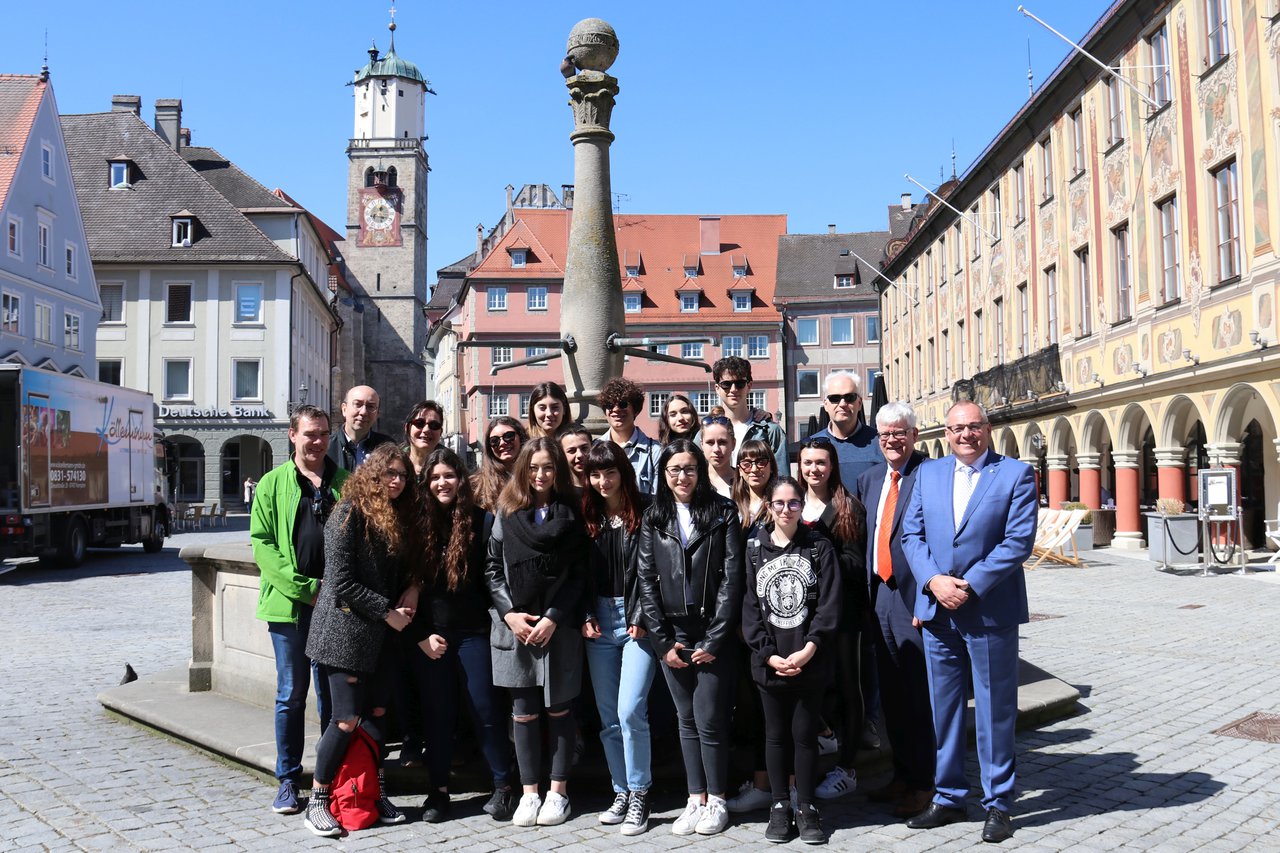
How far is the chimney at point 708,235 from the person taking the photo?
209ft

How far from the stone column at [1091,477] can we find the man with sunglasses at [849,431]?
67.6 ft

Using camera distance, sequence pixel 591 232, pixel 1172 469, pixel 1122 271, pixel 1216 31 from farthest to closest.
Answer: pixel 1122 271
pixel 1172 469
pixel 1216 31
pixel 591 232

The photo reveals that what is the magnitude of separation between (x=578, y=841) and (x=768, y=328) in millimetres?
56444

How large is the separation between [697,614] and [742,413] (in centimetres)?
159

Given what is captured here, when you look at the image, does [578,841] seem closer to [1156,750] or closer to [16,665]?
[1156,750]

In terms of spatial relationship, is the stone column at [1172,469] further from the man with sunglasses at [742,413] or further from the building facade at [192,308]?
the building facade at [192,308]

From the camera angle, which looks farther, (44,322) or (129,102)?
(129,102)

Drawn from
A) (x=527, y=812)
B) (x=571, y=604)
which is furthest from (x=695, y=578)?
(x=527, y=812)

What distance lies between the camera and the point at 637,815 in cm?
514

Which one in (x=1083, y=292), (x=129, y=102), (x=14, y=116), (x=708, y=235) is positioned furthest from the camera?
(x=708, y=235)

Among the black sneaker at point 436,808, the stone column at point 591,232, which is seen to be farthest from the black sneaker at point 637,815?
the stone column at point 591,232

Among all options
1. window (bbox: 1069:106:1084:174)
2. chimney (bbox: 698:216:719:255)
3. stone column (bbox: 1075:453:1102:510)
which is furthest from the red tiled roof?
chimney (bbox: 698:216:719:255)

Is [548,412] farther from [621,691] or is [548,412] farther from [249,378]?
[249,378]

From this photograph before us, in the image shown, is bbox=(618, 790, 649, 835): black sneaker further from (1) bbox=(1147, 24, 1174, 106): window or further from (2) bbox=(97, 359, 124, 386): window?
(2) bbox=(97, 359, 124, 386): window
